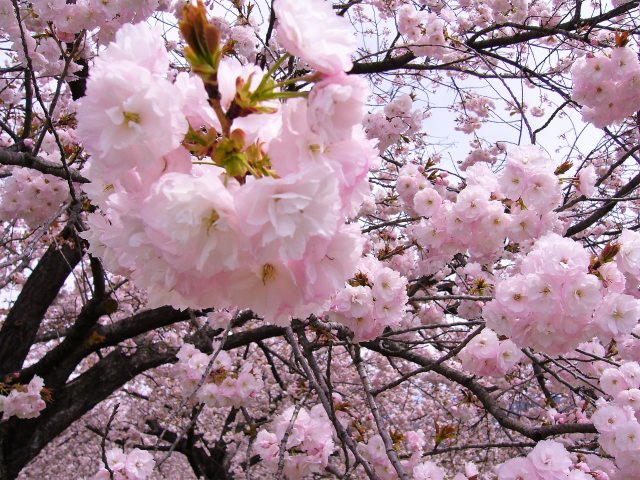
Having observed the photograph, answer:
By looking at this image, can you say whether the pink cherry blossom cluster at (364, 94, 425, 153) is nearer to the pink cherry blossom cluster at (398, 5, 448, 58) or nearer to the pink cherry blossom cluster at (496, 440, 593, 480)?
the pink cherry blossom cluster at (398, 5, 448, 58)

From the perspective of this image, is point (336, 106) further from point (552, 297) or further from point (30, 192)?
point (30, 192)

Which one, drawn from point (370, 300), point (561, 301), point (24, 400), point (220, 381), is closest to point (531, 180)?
point (561, 301)

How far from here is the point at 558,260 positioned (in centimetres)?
172

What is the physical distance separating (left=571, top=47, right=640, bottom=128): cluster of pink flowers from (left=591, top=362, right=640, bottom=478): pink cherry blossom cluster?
4.83 feet

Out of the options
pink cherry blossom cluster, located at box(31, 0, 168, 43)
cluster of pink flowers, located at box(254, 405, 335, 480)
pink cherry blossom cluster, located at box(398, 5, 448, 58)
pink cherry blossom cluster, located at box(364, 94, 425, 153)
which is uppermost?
pink cherry blossom cluster, located at box(398, 5, 448, 58)

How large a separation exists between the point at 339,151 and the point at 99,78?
39 cm

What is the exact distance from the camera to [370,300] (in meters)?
2.27

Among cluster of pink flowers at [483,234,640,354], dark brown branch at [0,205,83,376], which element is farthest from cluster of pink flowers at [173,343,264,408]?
dark brown branch at [0,205,83,376]

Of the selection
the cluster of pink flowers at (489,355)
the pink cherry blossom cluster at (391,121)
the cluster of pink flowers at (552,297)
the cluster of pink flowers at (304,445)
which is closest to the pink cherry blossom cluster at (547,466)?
the cluster of pink flowers at (552,297)

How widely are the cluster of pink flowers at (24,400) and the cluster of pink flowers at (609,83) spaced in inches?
170

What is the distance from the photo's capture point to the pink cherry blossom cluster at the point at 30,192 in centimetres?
366

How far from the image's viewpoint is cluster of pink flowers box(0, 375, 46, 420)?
3.94 meters

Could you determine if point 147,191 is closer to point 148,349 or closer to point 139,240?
point 139,240

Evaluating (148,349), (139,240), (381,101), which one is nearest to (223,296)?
(139,240)
